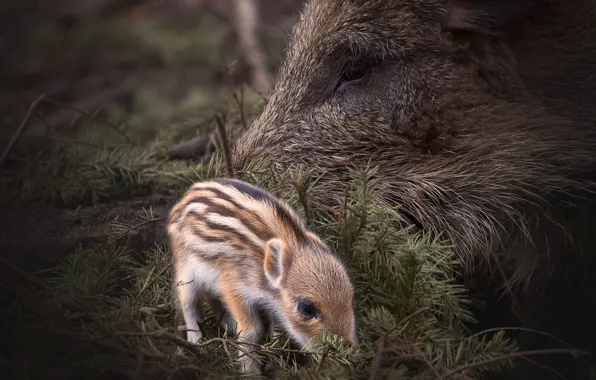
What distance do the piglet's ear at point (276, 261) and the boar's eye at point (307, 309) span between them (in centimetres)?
13

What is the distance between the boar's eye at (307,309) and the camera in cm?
→ 354

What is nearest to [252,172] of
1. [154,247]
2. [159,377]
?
[154,247]

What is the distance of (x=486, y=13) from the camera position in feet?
15.6

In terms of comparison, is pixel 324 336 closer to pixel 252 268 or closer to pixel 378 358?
pixel 378 358

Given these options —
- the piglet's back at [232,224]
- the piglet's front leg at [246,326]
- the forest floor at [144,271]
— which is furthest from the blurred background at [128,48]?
the piglet's front leg at [246,326]

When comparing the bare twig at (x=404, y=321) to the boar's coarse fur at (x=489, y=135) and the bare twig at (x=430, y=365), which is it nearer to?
the bare twig at (x=430, y=365)

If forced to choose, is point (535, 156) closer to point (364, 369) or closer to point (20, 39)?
point (364, 369)

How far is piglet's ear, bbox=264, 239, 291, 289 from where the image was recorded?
3611mm

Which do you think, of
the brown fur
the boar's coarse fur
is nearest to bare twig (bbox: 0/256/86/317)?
the brown fur

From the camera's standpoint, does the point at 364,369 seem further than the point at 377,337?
No

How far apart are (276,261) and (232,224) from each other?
0.29 meters

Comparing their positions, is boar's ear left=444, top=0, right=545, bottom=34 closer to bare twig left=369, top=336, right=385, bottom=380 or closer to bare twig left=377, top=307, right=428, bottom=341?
bare twig left=377, top=307, right=428, bottom=341

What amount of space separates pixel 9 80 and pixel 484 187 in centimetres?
579

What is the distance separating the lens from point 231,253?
382 cm
